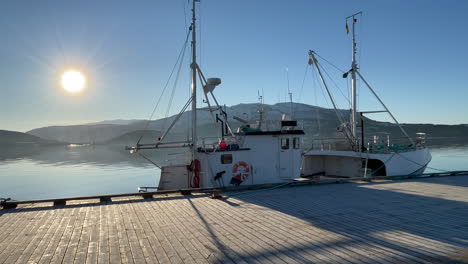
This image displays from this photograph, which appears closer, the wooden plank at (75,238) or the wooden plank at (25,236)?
the wooden plank at (75,238)

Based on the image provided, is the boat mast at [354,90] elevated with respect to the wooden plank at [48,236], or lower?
elevated

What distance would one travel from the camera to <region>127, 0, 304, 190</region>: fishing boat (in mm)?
16422

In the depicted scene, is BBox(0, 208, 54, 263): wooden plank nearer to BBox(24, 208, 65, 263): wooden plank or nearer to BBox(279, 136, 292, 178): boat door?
BBox(24, 208, 65, 263): wooden plank

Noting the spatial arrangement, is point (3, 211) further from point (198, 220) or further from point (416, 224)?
point (416, 224)

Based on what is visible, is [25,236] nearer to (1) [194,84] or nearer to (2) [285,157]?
(1) [194,84]

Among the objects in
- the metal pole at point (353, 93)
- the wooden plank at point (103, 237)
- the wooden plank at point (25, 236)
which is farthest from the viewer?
the metal pole at point (353, 93)

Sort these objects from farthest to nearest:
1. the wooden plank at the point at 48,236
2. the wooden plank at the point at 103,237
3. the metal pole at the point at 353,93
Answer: the metal pole at the point at 353,93 → the wooden plank at the point at 48,236 → the wooden plank at the point at 103,237

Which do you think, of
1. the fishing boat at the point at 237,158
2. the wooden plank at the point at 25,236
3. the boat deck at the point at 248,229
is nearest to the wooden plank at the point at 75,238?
the boat deck at the point at 248,229

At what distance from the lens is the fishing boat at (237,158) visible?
53.9ft

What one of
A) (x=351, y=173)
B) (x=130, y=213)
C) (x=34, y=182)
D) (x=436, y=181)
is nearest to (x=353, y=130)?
(x=351, y=173)

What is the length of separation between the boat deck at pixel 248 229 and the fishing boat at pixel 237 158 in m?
4.71

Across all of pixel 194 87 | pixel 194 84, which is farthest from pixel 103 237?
pixel 194 84

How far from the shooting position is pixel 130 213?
933 cm

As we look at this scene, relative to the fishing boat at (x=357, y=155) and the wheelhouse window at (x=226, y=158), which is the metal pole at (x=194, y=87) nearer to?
the wheelhouse window at (x=226, y=158)
